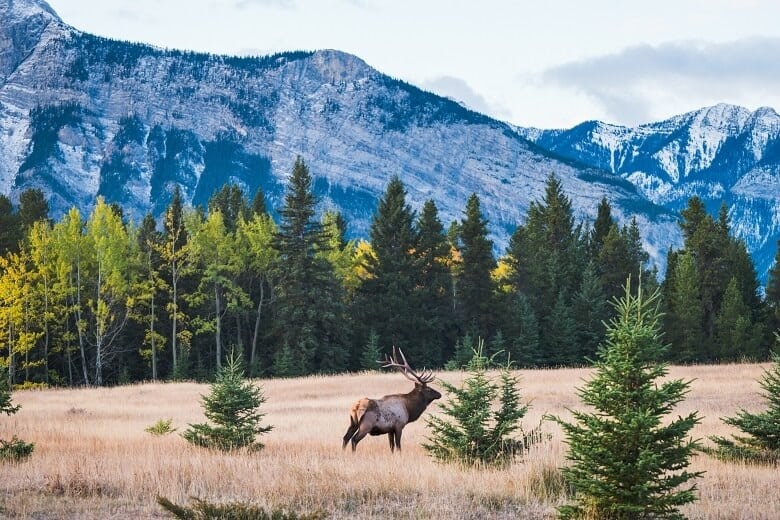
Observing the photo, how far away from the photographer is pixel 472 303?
5072 centimetres

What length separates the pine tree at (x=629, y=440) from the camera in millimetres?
6805

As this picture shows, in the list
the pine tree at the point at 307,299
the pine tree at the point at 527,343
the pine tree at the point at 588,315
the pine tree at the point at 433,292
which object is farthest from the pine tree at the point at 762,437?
the pine tree at the point at 588,315

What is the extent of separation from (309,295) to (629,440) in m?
36.9

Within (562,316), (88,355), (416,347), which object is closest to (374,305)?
(416,347)

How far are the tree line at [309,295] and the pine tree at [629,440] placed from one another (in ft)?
109

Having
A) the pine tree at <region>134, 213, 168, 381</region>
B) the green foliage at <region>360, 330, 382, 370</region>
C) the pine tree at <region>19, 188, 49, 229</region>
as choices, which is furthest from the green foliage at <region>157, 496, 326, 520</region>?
the pine tree at <region>19, 188, 49, 229</region>

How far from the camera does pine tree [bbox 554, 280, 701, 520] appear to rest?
22.3 ft

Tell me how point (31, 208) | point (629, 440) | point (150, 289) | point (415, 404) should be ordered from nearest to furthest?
point (629, 440) < point (415, 404) < point (150, 289) < point (31, 208)

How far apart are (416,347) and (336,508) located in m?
40.9

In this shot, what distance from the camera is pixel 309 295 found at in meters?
43.2

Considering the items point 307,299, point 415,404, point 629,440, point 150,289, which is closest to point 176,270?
point 150,289

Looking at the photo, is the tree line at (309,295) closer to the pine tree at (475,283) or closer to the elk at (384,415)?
the pine tree at (475,283)

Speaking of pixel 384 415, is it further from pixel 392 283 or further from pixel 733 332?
pixel 733 332

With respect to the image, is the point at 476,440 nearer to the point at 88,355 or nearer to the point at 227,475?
the point at 227,475
